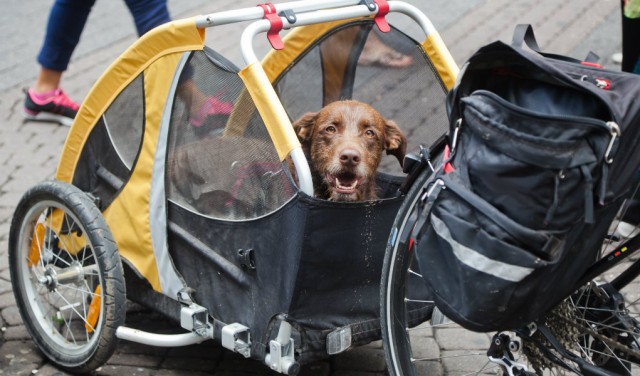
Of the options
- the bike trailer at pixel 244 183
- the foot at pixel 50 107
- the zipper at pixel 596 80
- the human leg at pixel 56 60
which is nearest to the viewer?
the zipper at pixel 596 80

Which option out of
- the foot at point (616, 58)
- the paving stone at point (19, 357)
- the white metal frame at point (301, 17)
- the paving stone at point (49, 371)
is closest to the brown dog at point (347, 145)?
the white metal frame at point (301, 17)

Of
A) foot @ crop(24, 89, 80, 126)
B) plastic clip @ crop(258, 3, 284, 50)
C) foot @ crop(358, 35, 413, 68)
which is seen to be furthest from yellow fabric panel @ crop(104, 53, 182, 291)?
foot @ crop(24, 89, 80, 126)

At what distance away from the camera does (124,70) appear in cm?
378

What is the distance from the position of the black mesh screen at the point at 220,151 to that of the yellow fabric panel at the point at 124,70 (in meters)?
0.09

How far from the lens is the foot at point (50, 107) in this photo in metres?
6.73

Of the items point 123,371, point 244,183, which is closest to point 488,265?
point 244,183

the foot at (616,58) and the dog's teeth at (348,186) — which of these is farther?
the foot at (616,58)

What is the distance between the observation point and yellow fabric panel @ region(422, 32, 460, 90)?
146 inches

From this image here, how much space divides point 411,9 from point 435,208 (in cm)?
131

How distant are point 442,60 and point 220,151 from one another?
3.14 ft

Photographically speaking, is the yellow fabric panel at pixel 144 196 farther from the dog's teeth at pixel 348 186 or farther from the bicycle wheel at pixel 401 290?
the bicycle wheel at pixel 401 290

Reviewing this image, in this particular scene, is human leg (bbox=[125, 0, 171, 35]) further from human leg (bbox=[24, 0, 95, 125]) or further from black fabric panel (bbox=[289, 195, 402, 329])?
black fabric panel (bbox=[289, 195, 402, 329])

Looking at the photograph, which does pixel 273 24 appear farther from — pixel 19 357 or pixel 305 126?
pixel 19 357

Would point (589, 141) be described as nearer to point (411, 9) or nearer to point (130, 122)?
point (411, 9)
